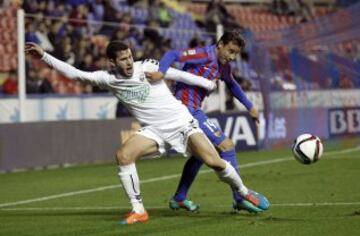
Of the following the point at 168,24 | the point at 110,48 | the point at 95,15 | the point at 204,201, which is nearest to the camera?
the point at 110,48

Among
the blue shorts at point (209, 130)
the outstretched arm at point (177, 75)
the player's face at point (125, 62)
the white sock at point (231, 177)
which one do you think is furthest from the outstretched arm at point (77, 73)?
the white sock at point (231, 177)

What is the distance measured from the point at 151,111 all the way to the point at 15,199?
4132 millimetres

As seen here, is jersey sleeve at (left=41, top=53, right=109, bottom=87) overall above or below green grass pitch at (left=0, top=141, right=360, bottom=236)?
above

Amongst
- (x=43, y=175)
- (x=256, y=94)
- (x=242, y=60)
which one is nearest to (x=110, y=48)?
(x=43, y=175)

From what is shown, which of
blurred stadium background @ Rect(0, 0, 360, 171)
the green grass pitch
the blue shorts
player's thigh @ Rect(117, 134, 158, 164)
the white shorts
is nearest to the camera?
the green grass pitch

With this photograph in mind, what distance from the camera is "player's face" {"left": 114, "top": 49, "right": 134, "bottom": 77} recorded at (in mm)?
10492

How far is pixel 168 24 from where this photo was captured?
29.2m

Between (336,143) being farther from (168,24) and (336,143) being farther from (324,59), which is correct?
(168,24)

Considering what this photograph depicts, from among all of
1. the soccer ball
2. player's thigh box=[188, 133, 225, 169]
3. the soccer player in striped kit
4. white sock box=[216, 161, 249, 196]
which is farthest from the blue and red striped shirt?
the soccer ball

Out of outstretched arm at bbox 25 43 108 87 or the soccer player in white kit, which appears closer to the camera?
the soccer player in white kit

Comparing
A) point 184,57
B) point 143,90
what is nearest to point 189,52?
point 184,57

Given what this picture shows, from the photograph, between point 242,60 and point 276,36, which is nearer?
point 276,36

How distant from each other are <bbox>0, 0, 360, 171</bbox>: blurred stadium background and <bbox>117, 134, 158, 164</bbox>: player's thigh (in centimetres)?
881

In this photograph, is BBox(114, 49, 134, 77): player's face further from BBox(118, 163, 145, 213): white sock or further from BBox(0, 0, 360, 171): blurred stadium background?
BBox(0, 0, 360, 171): blurred stadium background
